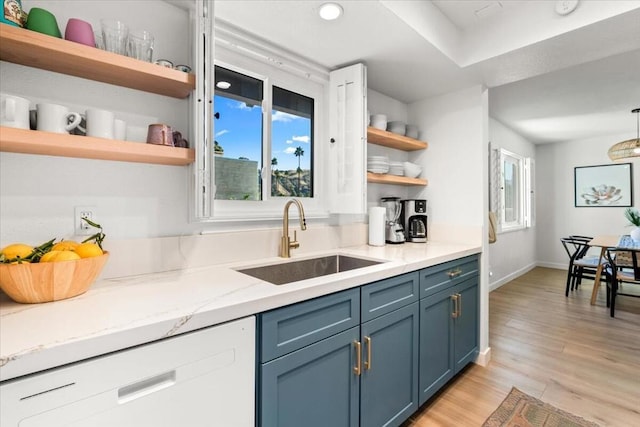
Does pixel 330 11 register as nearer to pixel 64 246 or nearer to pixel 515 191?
pixel 64 246

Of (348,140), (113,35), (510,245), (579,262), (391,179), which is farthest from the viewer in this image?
(510,245)

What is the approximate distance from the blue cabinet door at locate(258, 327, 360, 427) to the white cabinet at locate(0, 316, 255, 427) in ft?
0.25

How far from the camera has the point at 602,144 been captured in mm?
5383

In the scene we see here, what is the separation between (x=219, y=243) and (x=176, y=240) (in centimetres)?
20

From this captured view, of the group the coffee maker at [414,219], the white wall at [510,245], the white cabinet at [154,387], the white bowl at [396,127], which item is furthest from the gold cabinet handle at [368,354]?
the white wall at [510,245]

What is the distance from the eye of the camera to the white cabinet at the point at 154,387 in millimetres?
661

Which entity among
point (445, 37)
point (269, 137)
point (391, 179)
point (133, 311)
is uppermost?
point (445, 37)

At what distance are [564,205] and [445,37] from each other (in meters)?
5.49

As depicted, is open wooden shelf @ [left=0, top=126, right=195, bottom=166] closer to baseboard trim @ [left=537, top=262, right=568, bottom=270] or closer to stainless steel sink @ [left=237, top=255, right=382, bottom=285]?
stainless steel sink @ [left=237, top=255, right=382, bottom=285]

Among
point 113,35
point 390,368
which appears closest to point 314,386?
point 390,368

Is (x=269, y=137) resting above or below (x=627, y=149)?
below

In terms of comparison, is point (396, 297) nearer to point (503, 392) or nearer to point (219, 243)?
point (219, 243)

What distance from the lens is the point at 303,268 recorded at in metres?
1.81

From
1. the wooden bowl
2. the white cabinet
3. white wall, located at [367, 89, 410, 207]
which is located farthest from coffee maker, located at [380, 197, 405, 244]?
the wooden bowl
